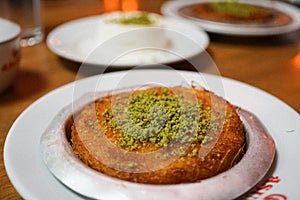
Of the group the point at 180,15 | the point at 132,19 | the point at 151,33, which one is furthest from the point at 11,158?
the point at 180,15

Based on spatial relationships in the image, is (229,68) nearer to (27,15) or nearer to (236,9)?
(236,9)

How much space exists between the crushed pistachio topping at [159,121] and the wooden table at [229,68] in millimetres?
297

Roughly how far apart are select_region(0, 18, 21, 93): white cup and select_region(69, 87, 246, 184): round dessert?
1.32 ft

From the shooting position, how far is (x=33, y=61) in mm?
1547

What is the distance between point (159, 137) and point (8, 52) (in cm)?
63

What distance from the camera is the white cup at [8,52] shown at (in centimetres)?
119

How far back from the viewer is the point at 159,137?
2.67 feet

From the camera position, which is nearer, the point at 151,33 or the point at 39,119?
the point at 39,119

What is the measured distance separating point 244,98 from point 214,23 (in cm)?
80

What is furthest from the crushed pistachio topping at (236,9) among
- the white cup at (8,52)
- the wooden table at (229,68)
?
the white cup at (8,52)

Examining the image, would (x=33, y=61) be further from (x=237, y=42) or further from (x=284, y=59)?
(x=284, y=59)

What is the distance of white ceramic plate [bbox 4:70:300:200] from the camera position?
2.43 feet

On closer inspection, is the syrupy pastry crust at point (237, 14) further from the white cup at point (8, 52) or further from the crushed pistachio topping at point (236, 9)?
the white cup at point (8, 52)

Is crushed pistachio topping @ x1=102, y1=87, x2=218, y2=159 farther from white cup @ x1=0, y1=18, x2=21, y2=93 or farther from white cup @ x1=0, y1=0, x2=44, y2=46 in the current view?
white cup @ x1=0, y1=0, x2=44, y2=46
